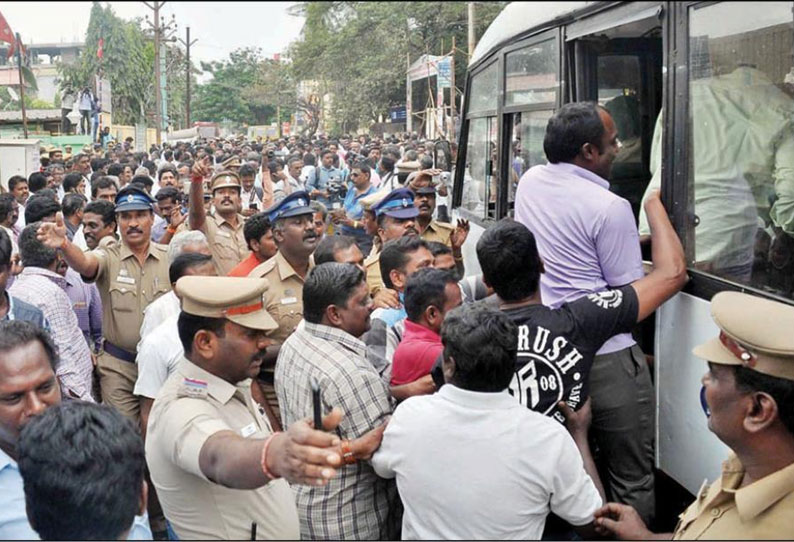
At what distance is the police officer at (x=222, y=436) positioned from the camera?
1821 mm

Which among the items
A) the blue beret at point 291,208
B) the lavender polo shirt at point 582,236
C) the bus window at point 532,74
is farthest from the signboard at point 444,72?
the lavender polo shirt at point 582,236

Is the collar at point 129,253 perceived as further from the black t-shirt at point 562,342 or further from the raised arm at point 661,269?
the raised arm at point 661,269

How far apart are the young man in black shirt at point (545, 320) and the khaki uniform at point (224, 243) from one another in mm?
3407

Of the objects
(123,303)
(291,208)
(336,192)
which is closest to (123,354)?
(123,303)

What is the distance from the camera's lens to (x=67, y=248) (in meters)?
4.20

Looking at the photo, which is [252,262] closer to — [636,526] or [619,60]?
[619,60]

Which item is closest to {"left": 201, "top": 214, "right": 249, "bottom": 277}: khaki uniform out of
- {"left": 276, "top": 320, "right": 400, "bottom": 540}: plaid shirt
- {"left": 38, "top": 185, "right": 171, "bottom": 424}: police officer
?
{"left": 38, "top": 185, "right": 171, "bottom": 424}: police officer

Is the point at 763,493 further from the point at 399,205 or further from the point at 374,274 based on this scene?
the point at 399,205

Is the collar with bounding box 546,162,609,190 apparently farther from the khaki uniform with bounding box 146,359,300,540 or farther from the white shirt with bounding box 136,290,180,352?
the white shirt with bounding box 136,290,180,352

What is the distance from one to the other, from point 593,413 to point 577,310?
0.50m

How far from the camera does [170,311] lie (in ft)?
12.8

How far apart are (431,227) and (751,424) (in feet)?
11.9

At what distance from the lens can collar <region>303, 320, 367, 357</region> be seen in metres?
2.71

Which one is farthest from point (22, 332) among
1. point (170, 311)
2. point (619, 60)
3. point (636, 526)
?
point (619, 60)
